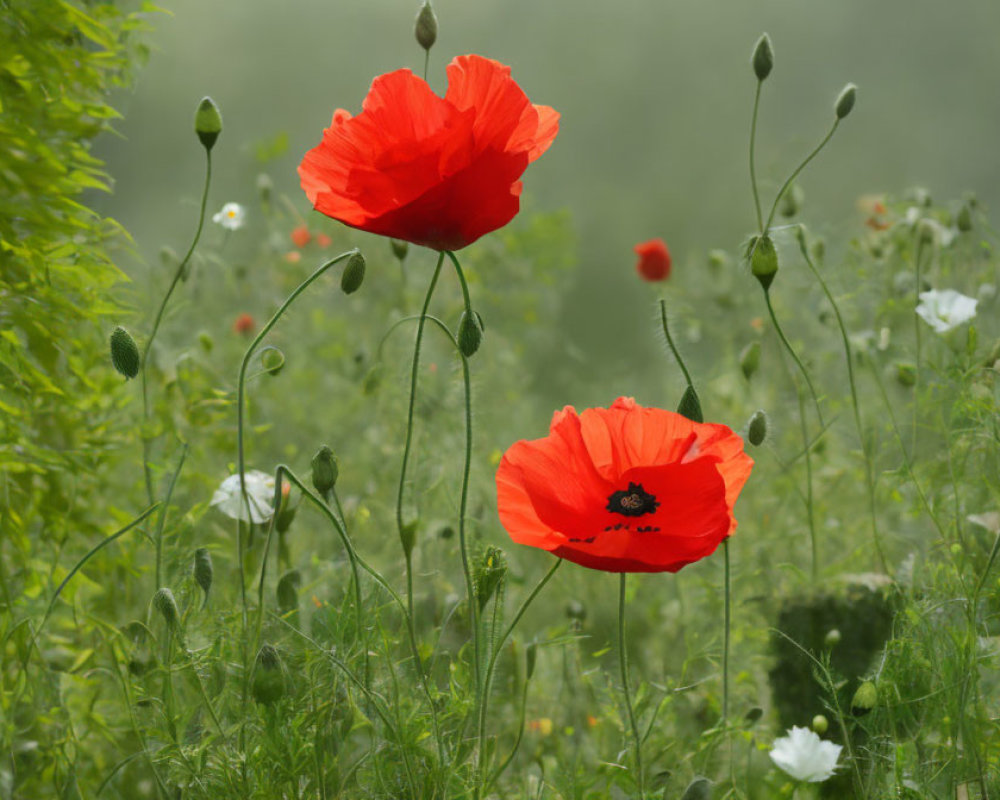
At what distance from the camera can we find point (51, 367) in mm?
1360

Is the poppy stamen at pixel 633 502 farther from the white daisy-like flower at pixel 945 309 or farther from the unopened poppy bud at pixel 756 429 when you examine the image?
the white daisy-like flower at pixel 945 309

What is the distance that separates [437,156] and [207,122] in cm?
30

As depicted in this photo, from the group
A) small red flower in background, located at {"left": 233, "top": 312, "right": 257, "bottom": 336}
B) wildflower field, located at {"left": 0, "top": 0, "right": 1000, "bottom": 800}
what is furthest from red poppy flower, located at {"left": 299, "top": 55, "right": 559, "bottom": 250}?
small red flower in background, located at {"left": 233, "top": 312, "right": 257, "bottom": 336}

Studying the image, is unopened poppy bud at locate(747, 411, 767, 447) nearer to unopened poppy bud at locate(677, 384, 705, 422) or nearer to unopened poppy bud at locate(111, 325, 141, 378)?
unopened poppy bud at locate(677, 384, 705, 422)

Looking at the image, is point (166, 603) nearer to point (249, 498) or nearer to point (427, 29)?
point (249, 498)

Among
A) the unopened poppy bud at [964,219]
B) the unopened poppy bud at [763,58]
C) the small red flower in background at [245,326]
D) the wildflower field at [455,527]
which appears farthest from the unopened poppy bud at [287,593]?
the small red flower in background at [245,326]

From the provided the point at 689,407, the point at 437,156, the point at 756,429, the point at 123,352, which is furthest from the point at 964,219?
the point at 123,352

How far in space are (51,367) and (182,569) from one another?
357 millimetres

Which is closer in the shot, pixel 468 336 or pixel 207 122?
pixel 468 336

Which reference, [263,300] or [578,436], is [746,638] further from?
[263,300]

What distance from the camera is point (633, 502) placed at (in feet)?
3.00

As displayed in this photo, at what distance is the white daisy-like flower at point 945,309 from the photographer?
1.39 m

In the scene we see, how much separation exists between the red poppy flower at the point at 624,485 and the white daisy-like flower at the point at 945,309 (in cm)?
61

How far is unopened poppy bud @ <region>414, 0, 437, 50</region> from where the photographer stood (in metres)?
1.04
